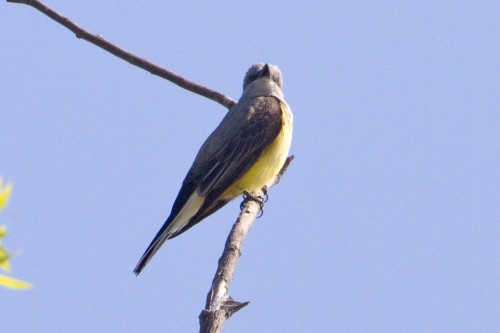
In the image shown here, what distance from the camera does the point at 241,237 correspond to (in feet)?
15.7

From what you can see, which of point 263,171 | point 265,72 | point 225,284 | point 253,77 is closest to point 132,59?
point 263,171

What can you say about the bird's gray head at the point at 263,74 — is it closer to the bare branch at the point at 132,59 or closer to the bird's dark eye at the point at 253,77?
the bird's dark eye at the point at 253,77

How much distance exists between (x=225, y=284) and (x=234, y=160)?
363cm

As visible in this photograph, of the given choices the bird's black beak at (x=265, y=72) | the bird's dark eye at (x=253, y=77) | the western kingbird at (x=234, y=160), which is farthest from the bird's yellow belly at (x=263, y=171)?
the bird's dark eye at (x=253, y=77)

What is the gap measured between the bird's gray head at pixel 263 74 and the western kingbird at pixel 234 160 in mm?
823

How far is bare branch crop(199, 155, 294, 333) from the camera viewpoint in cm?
292

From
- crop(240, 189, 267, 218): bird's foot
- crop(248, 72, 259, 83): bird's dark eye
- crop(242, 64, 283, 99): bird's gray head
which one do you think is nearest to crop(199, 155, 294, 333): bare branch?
crop(240, 189, 267, 218): bird's foot

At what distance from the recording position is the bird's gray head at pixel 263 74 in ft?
29.0

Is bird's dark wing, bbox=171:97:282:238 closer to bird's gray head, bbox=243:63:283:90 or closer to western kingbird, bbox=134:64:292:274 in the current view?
western kingbird, bbox=134:64:292:274

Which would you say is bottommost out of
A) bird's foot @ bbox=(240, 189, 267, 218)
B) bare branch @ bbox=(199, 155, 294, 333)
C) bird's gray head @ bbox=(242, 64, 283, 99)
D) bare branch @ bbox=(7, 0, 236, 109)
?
bare branch @ bbox=(199, 155, 294, 333)

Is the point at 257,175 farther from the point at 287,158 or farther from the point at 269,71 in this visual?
the point at 269,71

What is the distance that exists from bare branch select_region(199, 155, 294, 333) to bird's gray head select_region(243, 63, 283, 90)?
10.9 feet

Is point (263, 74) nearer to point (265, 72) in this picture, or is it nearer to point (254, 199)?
point (265, 72)

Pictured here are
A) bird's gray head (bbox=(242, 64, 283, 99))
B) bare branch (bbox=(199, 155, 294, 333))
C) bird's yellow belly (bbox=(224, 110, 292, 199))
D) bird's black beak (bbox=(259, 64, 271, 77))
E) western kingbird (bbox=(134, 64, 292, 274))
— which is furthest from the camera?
bird's black beak (bbox=(259, 64, 271, 77))
